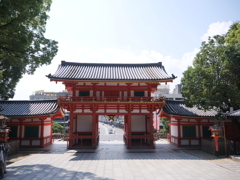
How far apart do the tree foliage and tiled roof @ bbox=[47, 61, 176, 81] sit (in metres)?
2.67

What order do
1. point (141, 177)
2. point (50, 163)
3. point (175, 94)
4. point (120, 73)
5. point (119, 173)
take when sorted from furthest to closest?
point (175, 94) → point (120, 73) → point (50, 163) → point (119, 173) → point (141, 177)

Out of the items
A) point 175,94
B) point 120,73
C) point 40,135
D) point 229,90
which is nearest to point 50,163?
point 40,135

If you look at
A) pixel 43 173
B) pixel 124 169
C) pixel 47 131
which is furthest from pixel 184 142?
pixel 47 131

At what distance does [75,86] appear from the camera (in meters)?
22.4

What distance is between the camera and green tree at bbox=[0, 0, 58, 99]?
10.1 metres

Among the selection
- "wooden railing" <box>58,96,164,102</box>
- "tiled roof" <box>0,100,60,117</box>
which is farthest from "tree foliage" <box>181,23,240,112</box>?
"tiled roof" <box>0,100,60,117</box>

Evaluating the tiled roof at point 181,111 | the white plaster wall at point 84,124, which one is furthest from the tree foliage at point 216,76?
the white plaster wall at point 84,124

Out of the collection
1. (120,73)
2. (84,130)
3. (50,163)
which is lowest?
(50,163)

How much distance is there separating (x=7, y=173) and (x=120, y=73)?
16.5 m

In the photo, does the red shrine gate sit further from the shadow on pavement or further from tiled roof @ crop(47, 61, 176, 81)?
the shadow on pavement

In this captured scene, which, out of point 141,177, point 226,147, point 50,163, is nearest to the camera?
point 141,177

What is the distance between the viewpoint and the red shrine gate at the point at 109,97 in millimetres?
20891

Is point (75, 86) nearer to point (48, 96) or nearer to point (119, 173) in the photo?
point (119, 173)

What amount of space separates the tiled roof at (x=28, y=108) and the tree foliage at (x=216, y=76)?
1719cm
